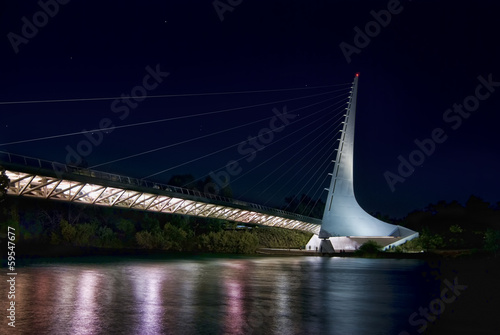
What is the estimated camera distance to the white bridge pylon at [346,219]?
57.5 m

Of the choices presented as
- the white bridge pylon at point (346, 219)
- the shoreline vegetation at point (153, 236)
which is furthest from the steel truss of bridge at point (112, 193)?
the shoreline vegetation at point (153, 236)

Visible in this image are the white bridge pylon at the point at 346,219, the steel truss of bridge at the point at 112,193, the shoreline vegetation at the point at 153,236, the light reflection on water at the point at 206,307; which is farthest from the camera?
the white bridge pylon at the point at 346,219

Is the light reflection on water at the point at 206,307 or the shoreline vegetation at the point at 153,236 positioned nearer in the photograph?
the light reflection on water at the point at 206,307

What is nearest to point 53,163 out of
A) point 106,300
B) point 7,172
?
point 7,172

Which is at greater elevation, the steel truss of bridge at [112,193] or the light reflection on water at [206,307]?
the steel truss of bridge at [112,193]

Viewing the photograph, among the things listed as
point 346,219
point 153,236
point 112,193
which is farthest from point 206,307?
point 153,236

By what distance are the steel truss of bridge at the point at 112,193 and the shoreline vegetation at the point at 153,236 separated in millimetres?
11765

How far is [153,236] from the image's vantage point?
65.8m

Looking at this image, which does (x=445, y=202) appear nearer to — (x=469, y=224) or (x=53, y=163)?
(x=469, y=224)

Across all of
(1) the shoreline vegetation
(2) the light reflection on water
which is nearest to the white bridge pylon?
(1) the shoreline vegetation

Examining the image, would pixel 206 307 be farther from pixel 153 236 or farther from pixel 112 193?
pixel 153 236

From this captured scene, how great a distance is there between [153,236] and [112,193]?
94.7 ft

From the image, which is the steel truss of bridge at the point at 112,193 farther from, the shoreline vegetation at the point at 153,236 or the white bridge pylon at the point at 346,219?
the shoreline vegetation at the point at 153,236

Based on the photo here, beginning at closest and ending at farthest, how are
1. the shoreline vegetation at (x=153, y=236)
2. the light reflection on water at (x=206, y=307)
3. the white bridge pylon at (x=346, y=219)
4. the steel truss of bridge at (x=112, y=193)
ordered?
the light reflection on water at (x=206, y=307), the steel truss of bridge at (x=112, y=193), the shoreline vegetation at (x=153, y=236), the white bridge pylon at (x=346, y=219)
